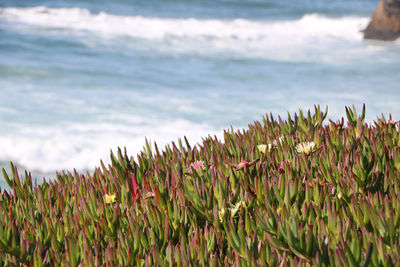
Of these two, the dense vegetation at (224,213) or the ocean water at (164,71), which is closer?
the dense vegetation at (224,213)

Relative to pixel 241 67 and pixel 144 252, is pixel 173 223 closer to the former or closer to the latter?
pixel 144 252

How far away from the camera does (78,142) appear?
10.2m

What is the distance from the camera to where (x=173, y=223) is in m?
2.17

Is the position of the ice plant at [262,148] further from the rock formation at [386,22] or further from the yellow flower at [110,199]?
the rock formation at [386,22]

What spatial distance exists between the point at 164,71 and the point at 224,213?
60.3 ft

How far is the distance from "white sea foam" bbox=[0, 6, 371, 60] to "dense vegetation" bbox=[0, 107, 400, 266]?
71.9 ft

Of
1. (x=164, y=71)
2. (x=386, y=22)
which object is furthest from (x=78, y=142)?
(x=386, y=22)

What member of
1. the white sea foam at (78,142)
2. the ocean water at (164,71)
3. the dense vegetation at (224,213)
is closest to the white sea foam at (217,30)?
the ocean water at (164,71)

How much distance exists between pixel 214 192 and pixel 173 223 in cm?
26

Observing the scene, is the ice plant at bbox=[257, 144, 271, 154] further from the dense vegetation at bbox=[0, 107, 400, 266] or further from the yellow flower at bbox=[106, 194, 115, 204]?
the yellow flower at bbox=[106, 194, 115, 204]

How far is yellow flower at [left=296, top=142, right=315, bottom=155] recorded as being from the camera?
2.89 m

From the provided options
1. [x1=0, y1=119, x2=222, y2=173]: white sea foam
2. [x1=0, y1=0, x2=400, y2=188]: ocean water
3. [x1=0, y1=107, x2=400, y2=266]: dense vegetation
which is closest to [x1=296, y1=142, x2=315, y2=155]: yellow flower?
[x1=0, y1=107, x2=400, y2=266]: dense vegetation

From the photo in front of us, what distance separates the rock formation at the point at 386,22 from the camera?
22.2 meters

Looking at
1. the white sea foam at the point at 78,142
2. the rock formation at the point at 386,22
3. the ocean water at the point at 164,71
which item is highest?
the rock formation at the point at 386,22
